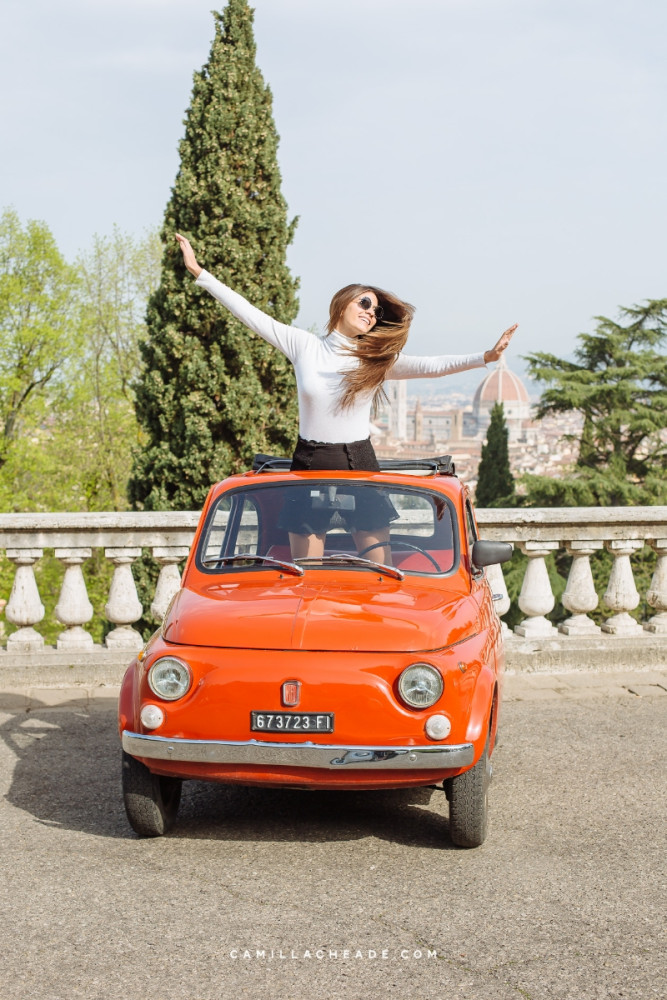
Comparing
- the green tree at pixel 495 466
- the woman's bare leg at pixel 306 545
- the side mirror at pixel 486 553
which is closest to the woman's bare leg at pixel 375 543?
the woman's bare leg at pixel 306 545

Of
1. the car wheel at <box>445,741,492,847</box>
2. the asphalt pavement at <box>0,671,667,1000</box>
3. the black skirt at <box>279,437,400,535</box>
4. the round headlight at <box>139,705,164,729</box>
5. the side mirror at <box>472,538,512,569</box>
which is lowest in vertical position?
the asphalt pavement at <box>0,671,667,1000</box>

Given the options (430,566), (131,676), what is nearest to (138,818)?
(131,676)

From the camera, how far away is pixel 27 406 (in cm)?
3803

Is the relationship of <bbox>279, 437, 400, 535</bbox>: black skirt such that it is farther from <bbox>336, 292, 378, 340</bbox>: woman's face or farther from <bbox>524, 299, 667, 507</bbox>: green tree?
<bbox>524, 299, 667, 507</bbox>: green tree

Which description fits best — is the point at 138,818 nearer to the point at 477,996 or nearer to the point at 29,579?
the point at 477,996

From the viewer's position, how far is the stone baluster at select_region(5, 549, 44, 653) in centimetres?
752

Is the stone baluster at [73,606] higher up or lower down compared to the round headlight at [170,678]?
lower down

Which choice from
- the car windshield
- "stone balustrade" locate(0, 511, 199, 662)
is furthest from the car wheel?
"stone balustrade" locate(0, 511, 199, 662)

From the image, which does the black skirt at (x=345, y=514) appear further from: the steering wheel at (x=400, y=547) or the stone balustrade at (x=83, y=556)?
the stone balustrade at (x=83, y=556)

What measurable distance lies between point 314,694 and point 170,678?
1.82ft

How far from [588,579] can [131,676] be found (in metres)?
4.44

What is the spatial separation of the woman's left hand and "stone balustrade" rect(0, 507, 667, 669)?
1931mm

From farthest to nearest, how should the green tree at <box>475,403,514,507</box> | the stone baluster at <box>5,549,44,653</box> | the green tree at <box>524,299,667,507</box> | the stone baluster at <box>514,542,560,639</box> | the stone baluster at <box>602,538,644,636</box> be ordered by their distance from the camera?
the green tree at <box>475,403,514,507</box> < the green tree at <box>524,299,667,507</box> < the stone baluster at <box>602,538,644,636</box> < the stone baluster at <box>514,542,560,639</box> < the stone baluster at <box>5,549,44,653</box>

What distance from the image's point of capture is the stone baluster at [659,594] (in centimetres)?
823
